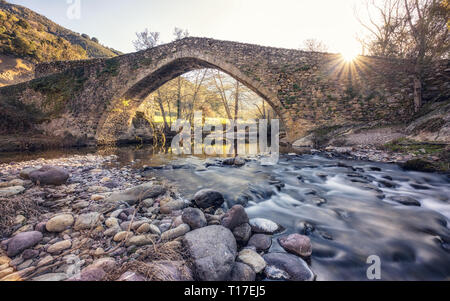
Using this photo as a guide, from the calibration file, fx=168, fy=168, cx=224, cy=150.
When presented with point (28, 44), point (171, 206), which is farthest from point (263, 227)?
point (28, 44)

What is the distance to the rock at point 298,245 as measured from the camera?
1.44 metres

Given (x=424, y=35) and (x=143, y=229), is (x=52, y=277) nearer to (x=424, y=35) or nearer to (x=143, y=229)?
(x=143, y=229)

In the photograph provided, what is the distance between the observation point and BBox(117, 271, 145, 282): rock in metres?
0.98

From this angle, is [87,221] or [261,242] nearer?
[261,242]

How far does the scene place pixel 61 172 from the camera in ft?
9.87

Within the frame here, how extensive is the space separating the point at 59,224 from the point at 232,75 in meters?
10.6

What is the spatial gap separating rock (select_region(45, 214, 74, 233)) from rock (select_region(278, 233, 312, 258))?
2072mm

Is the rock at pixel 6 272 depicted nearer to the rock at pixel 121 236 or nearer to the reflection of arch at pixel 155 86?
the rock at pixel 121 236

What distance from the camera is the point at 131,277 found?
3.23 feet

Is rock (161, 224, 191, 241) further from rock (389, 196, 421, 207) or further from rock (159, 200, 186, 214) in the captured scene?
rock (389, 196, 421, 207)

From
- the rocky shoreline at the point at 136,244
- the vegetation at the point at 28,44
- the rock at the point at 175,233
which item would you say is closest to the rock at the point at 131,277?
the rocky shoreline at the point at 136,244

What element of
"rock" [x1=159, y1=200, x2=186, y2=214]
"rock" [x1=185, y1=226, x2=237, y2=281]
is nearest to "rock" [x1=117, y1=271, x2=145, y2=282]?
"rock" [x1=185, y1=226, x2=237, y2=281]

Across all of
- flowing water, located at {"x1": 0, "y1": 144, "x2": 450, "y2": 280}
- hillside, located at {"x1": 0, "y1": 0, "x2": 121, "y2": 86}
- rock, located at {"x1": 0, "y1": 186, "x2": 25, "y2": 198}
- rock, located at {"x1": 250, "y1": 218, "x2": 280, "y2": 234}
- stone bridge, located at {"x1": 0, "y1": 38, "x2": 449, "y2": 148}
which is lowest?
flowing water, located at {"x1": 0, "y1": 144, "x2": 450, "y2": 280}
